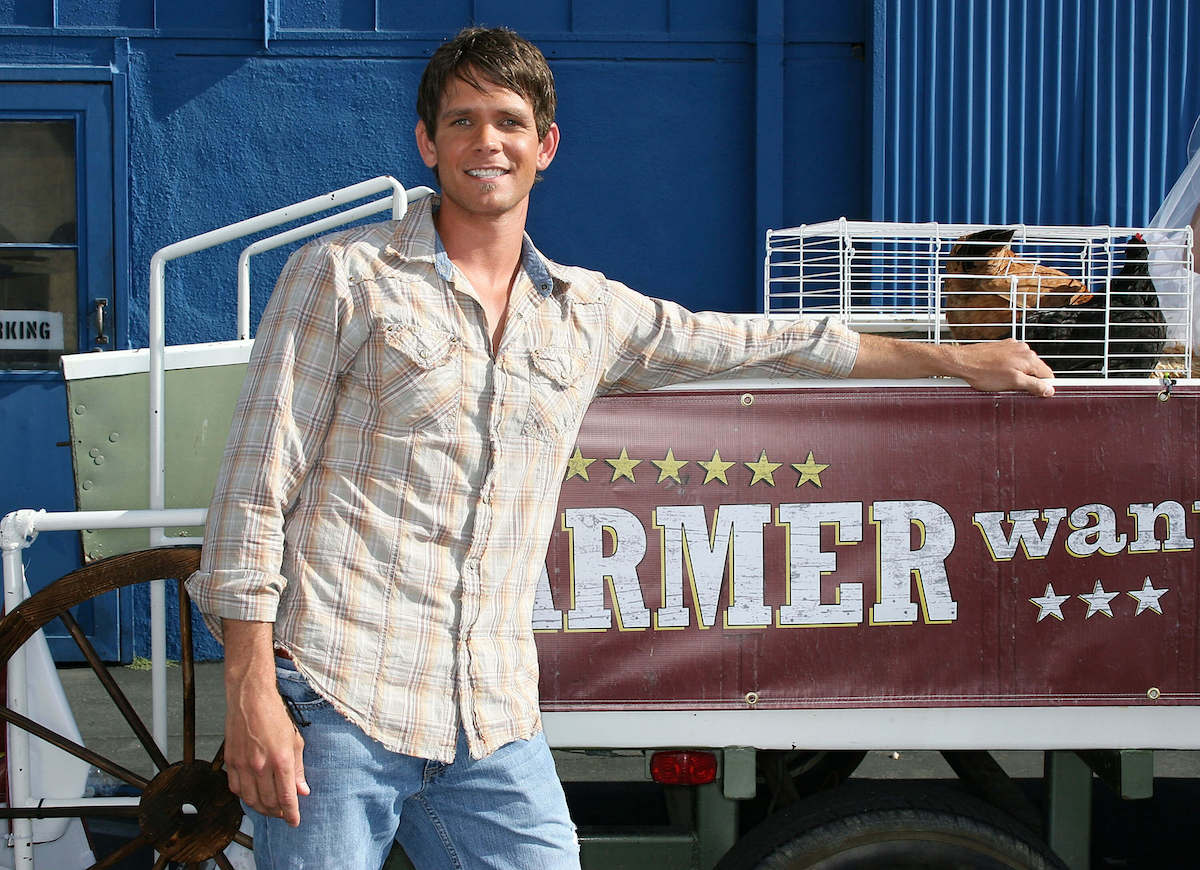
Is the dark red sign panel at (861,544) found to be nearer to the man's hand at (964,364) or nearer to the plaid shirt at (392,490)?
the man's hand at (964,364)

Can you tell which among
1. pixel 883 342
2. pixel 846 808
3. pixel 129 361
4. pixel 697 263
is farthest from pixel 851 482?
pixel 697 263

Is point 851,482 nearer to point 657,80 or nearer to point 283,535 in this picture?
point 283,535

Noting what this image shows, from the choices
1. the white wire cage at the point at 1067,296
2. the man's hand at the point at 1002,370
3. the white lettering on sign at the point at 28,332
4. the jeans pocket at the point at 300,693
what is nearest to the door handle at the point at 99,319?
the white lettering on sign at the point at 28,332

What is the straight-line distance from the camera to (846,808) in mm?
2562

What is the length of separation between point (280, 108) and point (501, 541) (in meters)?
5.16

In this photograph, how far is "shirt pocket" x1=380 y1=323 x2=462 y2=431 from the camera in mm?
1947

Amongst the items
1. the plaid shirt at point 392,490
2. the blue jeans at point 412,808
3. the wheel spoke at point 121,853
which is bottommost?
the wheel spoke at point 121,853

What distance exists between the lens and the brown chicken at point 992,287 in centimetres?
307

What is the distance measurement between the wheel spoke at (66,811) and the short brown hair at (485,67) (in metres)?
1.58

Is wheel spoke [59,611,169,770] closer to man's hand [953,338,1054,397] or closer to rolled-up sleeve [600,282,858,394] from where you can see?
rolled-up sleeve [600,282,858,394]

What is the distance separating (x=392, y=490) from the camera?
196 centimetres

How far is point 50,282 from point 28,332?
30 centimetres

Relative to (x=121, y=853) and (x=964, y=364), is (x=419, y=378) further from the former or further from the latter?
(x=121, y=853)

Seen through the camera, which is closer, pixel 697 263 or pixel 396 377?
pixel 396 377
